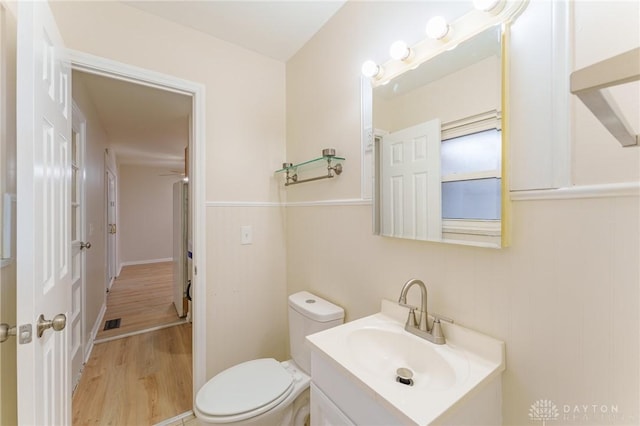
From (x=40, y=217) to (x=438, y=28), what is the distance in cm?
141

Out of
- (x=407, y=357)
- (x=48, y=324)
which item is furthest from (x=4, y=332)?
(x=407, y=357)

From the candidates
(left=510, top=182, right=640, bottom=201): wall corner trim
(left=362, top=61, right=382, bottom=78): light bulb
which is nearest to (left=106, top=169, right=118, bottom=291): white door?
(left=362, top=61, right=382, bottom=78): light bulb

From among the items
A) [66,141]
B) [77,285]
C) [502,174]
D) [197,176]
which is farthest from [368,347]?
[77,285]

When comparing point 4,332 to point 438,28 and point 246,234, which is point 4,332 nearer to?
point 246,234

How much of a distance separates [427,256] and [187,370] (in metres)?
2.13

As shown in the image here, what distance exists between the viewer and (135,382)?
198cm

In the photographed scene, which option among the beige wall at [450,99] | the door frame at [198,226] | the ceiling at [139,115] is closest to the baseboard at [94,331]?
the door frame at [198,226]

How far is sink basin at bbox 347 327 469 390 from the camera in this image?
2.80 feet

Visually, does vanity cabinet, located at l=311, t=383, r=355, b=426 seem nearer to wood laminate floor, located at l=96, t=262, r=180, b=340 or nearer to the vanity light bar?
the vanity light bar

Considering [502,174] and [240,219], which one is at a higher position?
[502,174]

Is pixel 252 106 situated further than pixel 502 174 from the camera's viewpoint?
Yes

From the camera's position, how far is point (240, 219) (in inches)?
71.7

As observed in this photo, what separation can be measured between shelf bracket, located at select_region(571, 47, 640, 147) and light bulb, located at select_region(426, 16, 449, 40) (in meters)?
0.71

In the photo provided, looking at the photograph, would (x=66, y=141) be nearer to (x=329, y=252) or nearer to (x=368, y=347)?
(x=329, y=252)
